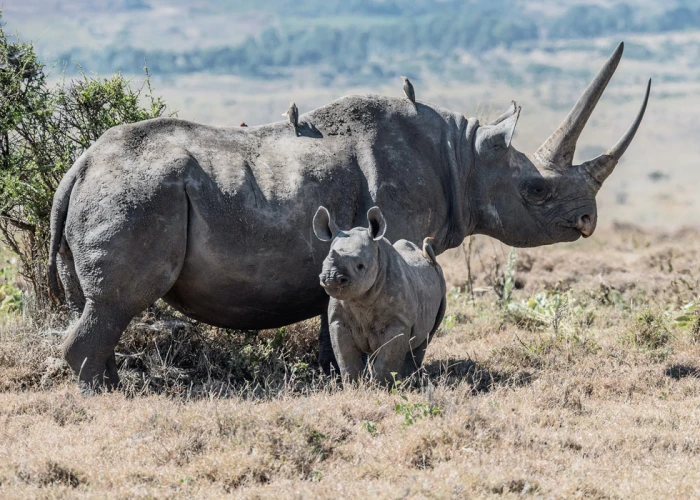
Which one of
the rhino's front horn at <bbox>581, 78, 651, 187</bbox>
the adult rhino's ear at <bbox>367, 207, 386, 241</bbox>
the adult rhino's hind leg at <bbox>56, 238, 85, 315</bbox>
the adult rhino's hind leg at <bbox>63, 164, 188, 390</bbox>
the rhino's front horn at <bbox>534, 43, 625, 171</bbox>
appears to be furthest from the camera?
the rhino's front horn at <bbox>581, 78, 651, 187</bbox>

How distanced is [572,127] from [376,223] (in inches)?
112

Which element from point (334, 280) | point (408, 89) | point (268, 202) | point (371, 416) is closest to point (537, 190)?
point (408, 89)

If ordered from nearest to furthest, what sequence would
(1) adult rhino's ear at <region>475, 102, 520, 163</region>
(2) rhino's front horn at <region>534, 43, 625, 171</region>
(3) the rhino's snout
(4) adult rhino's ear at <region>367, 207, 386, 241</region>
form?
(3) the rhino's snout
(4) adult rhino's ear at <region>367, 207, 386, 241</region>
(1) adult rhino's ear at <region>475, 102, 520, 163</region>
(2) rhino's front horn at <region>534, 43, 625, 171</region>

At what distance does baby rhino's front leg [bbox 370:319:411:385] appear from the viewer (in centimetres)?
841

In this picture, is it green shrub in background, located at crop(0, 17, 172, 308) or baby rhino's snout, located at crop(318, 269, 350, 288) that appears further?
green shrub in background, located at crop(0, 17, 172, 308)

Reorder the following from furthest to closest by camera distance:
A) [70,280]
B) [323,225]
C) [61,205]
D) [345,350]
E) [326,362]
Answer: [326,362] < [70,280] < [61,205] < [345,350] < [323,225]

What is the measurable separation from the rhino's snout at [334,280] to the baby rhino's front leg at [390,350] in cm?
79

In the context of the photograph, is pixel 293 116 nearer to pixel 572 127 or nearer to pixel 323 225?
pixel 323 225

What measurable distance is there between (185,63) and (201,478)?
17857cm

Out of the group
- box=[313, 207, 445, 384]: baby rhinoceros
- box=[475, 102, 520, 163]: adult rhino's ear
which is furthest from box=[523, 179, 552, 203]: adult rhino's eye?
box=[313, 207, 445, 384]: baby rhinoceros

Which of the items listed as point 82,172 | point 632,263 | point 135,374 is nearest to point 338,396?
point 135,374

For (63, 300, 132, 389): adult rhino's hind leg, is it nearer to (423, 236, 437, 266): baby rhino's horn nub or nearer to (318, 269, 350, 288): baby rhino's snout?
(318, 269, 350, 288): baby rhino's snout

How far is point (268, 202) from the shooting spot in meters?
8.84

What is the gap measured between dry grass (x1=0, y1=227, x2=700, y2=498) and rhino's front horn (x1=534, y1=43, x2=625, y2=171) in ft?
5.31
